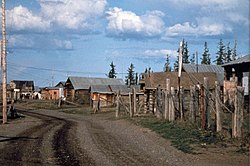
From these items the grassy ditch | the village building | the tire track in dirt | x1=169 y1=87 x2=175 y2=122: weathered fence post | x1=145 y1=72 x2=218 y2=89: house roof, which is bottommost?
the tire track in dirt

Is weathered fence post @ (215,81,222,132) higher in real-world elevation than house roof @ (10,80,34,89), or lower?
lower

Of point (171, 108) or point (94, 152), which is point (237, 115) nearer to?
point (94, 152)

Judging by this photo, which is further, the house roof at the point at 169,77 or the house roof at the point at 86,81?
the house roof at the point at 86,81

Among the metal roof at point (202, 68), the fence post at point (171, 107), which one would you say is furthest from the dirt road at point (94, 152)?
the metal roof at point (202, 68)

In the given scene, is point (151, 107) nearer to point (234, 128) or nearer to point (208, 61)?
point (234, 128)

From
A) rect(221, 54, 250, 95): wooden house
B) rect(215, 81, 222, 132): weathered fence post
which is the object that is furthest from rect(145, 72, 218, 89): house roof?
rect(215, 81, 222, 132): weathered fence post

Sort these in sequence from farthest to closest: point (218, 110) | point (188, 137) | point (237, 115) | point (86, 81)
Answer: point (86, 81), point (188, 137), point (218, 110), point (237, 115)

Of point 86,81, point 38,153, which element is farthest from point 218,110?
point 86,81

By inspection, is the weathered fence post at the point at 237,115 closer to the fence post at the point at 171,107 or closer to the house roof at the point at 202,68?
the fence post at the point at 171,107

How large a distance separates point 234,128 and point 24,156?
632 centimetres

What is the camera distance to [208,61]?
88.6 metres

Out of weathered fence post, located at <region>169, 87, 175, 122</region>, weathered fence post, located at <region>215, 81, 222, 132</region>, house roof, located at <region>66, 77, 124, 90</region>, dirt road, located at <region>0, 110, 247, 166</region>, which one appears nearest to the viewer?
dirt road, located at <region>0, 110, 247, 166</region>

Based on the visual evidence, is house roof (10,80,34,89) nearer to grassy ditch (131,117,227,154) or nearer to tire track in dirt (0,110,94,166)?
grassy ditch (131,117,227,154)

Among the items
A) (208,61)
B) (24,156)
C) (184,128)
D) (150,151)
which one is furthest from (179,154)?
(208,61)
